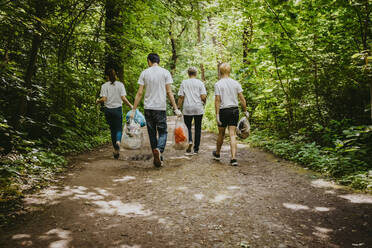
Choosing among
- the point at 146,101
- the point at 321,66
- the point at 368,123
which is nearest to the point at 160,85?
the point at 146,101

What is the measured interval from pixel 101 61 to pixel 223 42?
750 centimetres

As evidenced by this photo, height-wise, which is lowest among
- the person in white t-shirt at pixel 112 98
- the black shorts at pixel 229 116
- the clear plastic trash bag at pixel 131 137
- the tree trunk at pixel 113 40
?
the clear plastic trash bag at pixel 131 137

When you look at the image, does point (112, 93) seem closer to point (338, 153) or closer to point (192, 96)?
point (192, 96)

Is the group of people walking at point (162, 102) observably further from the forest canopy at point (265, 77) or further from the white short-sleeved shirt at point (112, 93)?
the forest canopy at point (265, 77)

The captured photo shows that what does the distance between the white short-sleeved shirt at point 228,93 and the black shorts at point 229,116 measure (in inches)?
3.9

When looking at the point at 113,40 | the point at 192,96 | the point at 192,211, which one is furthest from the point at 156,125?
the point at 113,40

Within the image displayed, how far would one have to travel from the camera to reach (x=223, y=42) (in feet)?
47.8

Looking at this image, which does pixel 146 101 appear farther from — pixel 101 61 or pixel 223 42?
pixel 223 42

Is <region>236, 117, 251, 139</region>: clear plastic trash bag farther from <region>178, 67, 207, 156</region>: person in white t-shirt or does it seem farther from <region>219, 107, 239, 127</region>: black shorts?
<region>178, 67, 207, 156</region>: person in white t-shirt

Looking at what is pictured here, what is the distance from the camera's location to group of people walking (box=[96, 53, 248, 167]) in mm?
6023

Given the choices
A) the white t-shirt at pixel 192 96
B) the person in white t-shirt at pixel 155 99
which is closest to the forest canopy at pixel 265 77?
the white t-shirt at pixel 192 96

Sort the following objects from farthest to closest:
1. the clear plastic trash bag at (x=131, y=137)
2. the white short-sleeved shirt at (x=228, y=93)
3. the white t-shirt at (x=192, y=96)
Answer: the white t-shirt at (x=192, y=96) < the clear plastic trash bag at (x=131, y=137) < the white short-sleeved shirt at (x=228, y=93)

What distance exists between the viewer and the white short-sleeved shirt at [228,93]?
20.7ft

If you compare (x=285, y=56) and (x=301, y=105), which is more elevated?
(x=285, y=56)
